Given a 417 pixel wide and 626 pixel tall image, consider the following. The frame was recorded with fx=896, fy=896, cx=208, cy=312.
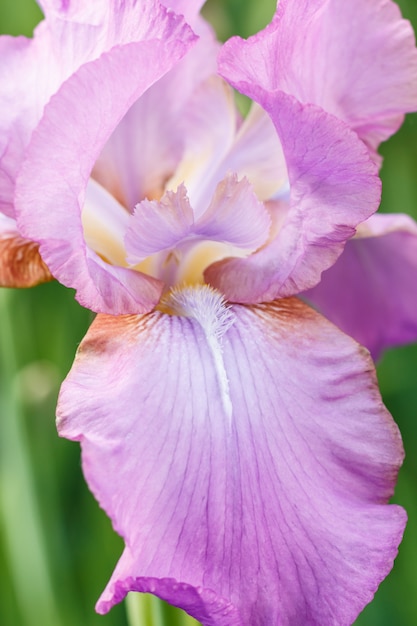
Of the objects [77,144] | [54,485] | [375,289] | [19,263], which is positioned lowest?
[54,485]

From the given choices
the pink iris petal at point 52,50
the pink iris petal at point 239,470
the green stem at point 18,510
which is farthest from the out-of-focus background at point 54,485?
the pink iris petal at point 239,470

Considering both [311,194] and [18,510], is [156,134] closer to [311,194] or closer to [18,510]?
[311,194]

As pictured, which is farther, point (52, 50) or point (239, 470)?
point (52, 50)

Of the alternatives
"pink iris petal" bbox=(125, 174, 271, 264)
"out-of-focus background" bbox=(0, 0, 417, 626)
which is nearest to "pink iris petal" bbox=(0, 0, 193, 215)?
"pink iris petal" bbox=(125, 174, 271, 264)

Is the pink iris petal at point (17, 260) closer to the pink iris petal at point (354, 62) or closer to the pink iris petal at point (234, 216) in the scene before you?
the pink iris petal at point (234, 216)

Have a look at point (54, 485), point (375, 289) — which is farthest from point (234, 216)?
point (54, 485)

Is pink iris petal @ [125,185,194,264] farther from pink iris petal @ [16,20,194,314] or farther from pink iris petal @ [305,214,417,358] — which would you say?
pink iris petal @ [305,214,417,358]

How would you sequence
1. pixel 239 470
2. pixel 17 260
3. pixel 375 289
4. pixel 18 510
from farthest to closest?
1. pixel 18 510
2. pixel 375 289
3. pixel 17 260
4. pixel 239 470

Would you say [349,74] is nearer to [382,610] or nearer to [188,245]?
[188,245]
